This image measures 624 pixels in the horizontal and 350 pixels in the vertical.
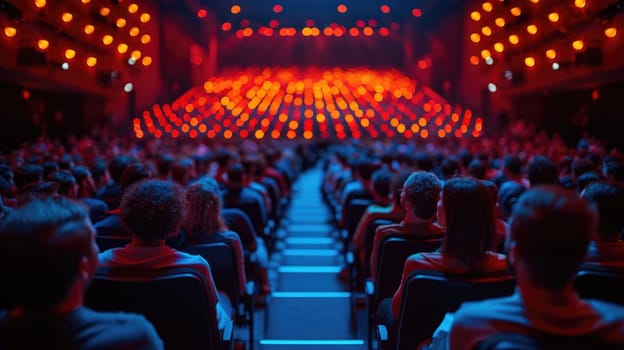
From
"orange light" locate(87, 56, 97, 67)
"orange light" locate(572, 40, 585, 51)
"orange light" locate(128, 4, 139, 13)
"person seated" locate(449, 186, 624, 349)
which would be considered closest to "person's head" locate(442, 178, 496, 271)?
"person seated" locate(449, 186, 624, 349)

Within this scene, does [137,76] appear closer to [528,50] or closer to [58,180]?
[528,50]

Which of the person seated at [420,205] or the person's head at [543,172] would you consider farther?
the person's head at [543,172]

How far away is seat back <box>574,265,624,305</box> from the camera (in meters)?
1.73

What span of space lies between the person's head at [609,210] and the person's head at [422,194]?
65 cm

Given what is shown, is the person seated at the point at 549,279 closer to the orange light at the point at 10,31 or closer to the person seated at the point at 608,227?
the person seated at the point at 608,227

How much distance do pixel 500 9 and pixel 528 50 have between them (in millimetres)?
1607

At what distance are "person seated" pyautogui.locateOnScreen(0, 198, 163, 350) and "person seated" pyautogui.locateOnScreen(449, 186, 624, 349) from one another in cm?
83

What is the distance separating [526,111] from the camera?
589 inches

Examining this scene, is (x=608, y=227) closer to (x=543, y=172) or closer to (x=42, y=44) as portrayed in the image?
(x=543, y=172)

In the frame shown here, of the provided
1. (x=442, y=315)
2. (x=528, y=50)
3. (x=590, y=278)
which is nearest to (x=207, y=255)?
(x=442, y=315)

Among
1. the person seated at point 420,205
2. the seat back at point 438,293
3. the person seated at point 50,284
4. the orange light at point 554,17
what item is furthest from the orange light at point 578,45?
the person seated at point 50,284

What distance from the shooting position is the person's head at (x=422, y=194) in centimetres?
244

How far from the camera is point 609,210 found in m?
1.97

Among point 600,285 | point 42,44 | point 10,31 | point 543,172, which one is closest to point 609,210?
point 600,285
